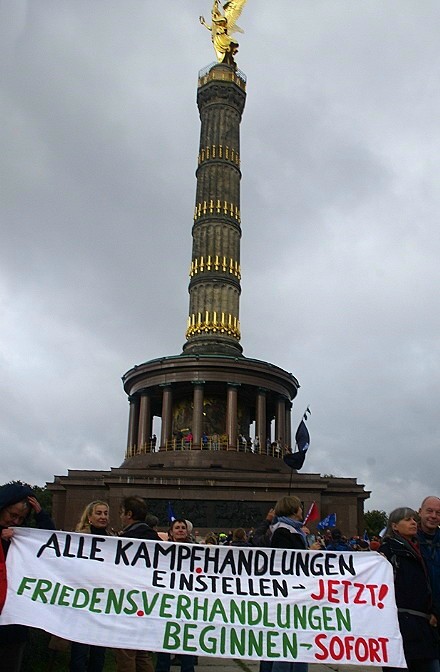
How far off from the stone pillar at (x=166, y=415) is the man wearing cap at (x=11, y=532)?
27.0 metres

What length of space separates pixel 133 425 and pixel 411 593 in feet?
99.7

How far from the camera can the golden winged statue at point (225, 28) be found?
141 feet

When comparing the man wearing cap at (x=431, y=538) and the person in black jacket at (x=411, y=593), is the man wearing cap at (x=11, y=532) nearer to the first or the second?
the person in black jacket at (x=411, y=593)

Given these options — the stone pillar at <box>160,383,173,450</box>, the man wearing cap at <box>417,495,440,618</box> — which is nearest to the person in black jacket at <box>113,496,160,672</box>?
the man wearing cap at <box>417,495,440,618</box>

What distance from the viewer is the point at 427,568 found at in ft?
17.3

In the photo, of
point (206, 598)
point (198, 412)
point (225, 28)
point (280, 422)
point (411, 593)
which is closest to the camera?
point (411, 593)

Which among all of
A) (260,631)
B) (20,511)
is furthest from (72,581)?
(260,631)

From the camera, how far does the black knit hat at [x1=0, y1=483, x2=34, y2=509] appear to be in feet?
15.6

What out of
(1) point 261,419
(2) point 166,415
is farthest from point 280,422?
(2) point 166,415

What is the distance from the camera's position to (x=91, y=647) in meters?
6.18

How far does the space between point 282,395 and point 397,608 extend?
95.1 ft

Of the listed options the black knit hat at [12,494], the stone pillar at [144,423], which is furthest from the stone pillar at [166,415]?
the black knit hat at [12,494]

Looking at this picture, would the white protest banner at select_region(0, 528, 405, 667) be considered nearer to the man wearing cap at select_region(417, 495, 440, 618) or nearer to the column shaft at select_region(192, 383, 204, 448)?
the man wearing cap at select_region(417, 495, 440, 618)

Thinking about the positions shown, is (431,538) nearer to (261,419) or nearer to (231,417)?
(231,417)
